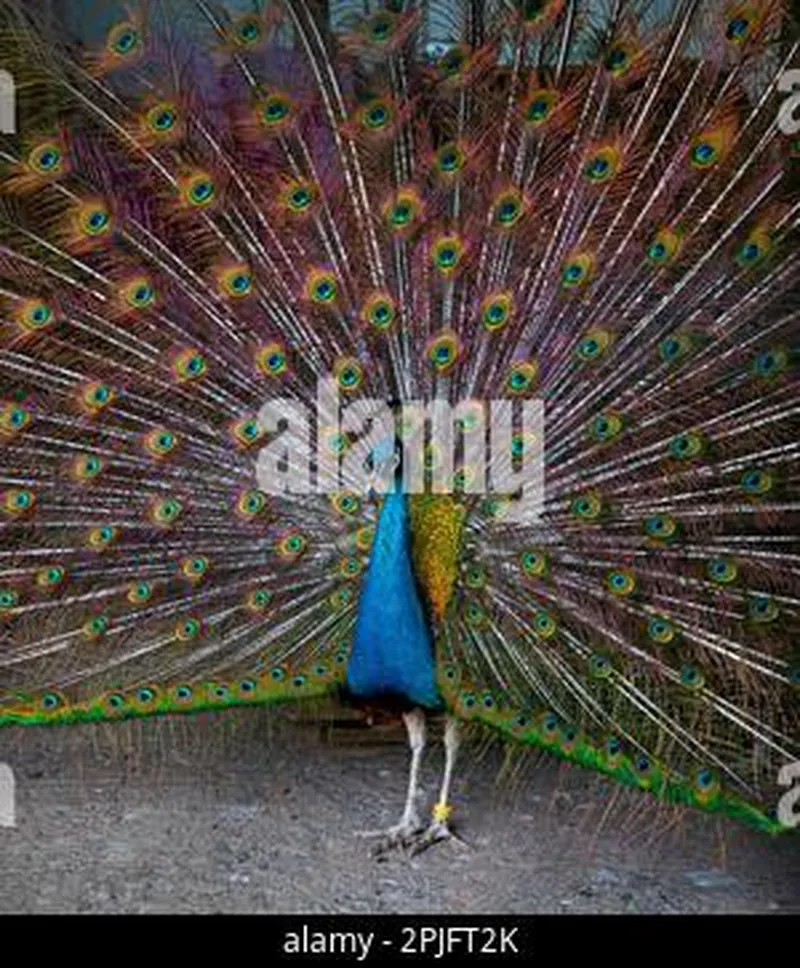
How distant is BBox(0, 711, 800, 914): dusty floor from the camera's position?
2.84 meters

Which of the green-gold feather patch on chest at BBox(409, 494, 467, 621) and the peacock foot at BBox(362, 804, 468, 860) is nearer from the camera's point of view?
the green-gold feather patch on chest at BBox(409, 494, 467, 621)

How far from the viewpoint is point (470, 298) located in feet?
9.22

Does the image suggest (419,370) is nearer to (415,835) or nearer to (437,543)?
(437,543)

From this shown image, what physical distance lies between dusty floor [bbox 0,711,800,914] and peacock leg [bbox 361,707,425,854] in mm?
48

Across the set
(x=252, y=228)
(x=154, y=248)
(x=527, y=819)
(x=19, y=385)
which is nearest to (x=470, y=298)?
(x=252, y=228)

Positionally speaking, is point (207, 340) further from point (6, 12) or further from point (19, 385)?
point (6, 12)

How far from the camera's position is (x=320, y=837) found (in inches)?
122

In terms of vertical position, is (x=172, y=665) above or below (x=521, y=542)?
below

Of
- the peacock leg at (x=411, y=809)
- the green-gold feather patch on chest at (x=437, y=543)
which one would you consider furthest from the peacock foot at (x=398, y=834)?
the green-gold feather patch on chest at (x=437, y=543)

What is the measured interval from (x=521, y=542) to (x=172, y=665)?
0.77 metres

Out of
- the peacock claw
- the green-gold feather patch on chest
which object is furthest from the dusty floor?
the green-gold feather patch on chest

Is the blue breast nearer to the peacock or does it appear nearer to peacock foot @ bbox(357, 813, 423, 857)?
the peacock

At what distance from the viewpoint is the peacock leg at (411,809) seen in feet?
9.76

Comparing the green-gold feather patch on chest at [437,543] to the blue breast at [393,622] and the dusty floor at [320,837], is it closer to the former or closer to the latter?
the blue breast at [393,622]
